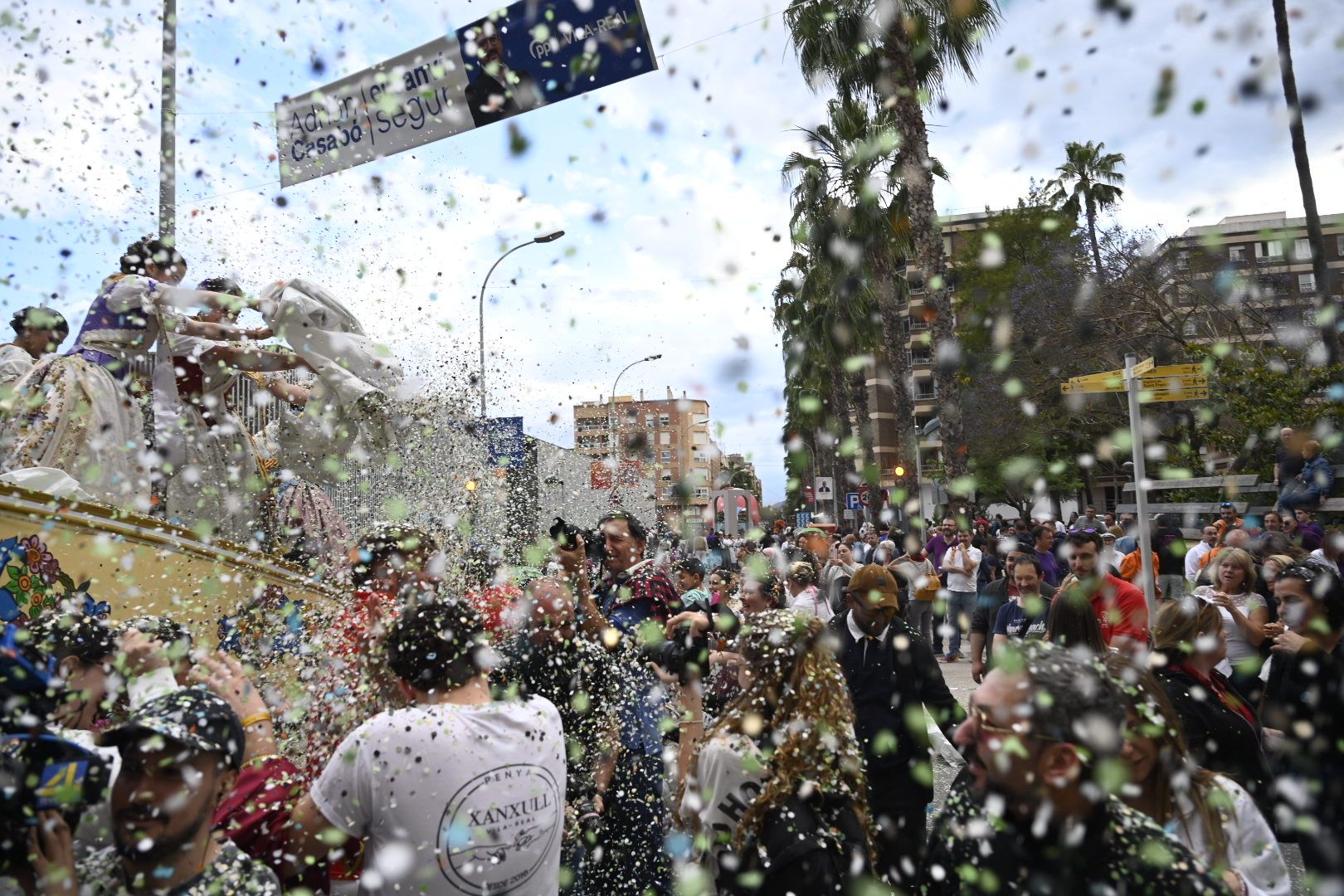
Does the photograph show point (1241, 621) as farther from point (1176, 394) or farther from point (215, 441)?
point (215, 441)

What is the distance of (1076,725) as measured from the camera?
181 cm

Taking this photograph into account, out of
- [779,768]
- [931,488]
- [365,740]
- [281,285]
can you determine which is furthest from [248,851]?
[931,488]

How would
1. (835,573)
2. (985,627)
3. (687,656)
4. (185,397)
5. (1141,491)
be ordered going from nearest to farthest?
(687,656), (185,397), (1141,491), (985,627), (835,573)

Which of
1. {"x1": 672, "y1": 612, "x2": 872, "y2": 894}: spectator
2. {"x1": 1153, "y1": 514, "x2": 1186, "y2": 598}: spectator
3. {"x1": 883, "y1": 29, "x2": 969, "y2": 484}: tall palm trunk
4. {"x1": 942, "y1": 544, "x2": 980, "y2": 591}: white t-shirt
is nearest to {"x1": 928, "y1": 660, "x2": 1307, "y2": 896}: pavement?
{"x1": 942, "y1": 544, "x2": 980, "y2": 591}: white t-shirt

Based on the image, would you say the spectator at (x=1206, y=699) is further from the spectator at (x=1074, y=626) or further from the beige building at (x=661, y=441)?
the beige building at (x=661, y=441)

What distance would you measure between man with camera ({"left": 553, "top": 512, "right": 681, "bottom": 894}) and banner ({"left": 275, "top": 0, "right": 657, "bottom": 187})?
2.78 metres

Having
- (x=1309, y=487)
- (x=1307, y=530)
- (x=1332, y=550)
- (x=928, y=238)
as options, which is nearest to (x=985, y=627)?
(x=1332, y=550)

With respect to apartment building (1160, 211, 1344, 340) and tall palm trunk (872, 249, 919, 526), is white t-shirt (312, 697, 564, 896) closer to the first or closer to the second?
tall palm trunk (872, 249, 919, 526)

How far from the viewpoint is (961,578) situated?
11.8m

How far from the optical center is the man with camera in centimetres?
372

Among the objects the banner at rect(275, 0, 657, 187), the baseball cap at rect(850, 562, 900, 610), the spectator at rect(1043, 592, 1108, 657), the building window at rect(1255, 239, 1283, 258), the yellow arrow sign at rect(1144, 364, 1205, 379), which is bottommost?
the spectator at rect(1043, 592, 1108, 657)

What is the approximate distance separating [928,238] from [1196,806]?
12504 mm

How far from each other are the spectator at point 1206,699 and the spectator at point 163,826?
3.10m

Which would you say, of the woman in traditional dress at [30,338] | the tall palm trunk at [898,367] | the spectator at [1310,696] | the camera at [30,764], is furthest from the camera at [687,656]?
the tall palm trunk at [898,367]
